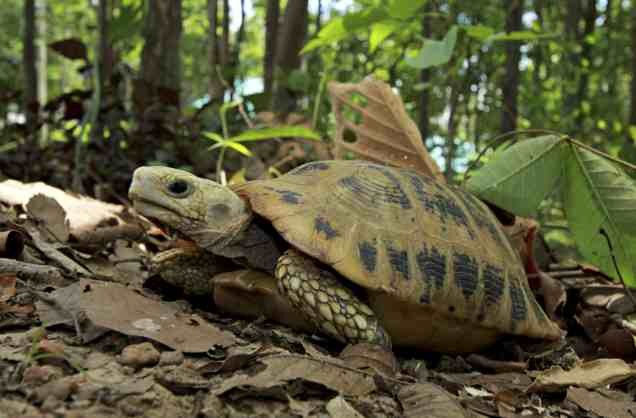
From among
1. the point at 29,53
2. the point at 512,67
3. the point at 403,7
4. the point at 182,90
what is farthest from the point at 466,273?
the point at 29,53

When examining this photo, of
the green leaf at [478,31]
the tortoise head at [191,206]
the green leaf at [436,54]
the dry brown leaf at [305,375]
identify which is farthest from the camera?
the green leaf at [478,31]

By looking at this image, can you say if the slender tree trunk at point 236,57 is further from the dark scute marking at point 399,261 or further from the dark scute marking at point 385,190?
the dark scute marking at point 399,261

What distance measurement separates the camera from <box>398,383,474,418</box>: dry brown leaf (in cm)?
165

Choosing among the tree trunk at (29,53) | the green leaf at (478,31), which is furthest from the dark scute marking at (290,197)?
the tree trunk at (29,53)

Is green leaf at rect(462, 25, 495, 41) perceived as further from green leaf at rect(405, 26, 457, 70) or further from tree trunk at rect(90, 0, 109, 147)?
tree trunk at rect(90, 0, 109, 147)

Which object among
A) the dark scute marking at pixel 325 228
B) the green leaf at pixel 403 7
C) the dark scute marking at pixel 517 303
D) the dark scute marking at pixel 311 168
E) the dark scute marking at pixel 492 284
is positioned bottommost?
the dark scute marking at pixel 517 303

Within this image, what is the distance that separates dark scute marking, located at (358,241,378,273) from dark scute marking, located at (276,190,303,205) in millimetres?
292

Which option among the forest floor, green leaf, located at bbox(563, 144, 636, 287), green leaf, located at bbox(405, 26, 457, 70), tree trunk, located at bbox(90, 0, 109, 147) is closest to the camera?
the forest floor

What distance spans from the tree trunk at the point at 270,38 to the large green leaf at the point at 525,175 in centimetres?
346

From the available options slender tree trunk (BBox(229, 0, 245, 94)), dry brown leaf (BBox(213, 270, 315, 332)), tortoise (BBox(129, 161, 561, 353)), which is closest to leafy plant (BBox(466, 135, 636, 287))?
tortoise (BBox(129, 161, 561, 353))

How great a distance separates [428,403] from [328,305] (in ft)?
1.84

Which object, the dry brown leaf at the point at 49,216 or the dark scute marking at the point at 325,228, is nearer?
the dark scute marking at the point at 325,228

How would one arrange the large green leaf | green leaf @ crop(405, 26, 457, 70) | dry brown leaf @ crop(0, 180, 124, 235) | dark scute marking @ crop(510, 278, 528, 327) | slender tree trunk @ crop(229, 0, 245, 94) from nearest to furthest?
dark scute marking @ crop(510, 278, 528, 327) < the large green leaf < dry brown leaf @ crop(0, 180, 124, 235) < green leaf @ crop(405, 26, 457, 70) < slender tree trunk @ crop(229, 0, 245, 94)

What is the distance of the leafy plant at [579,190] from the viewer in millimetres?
2908
